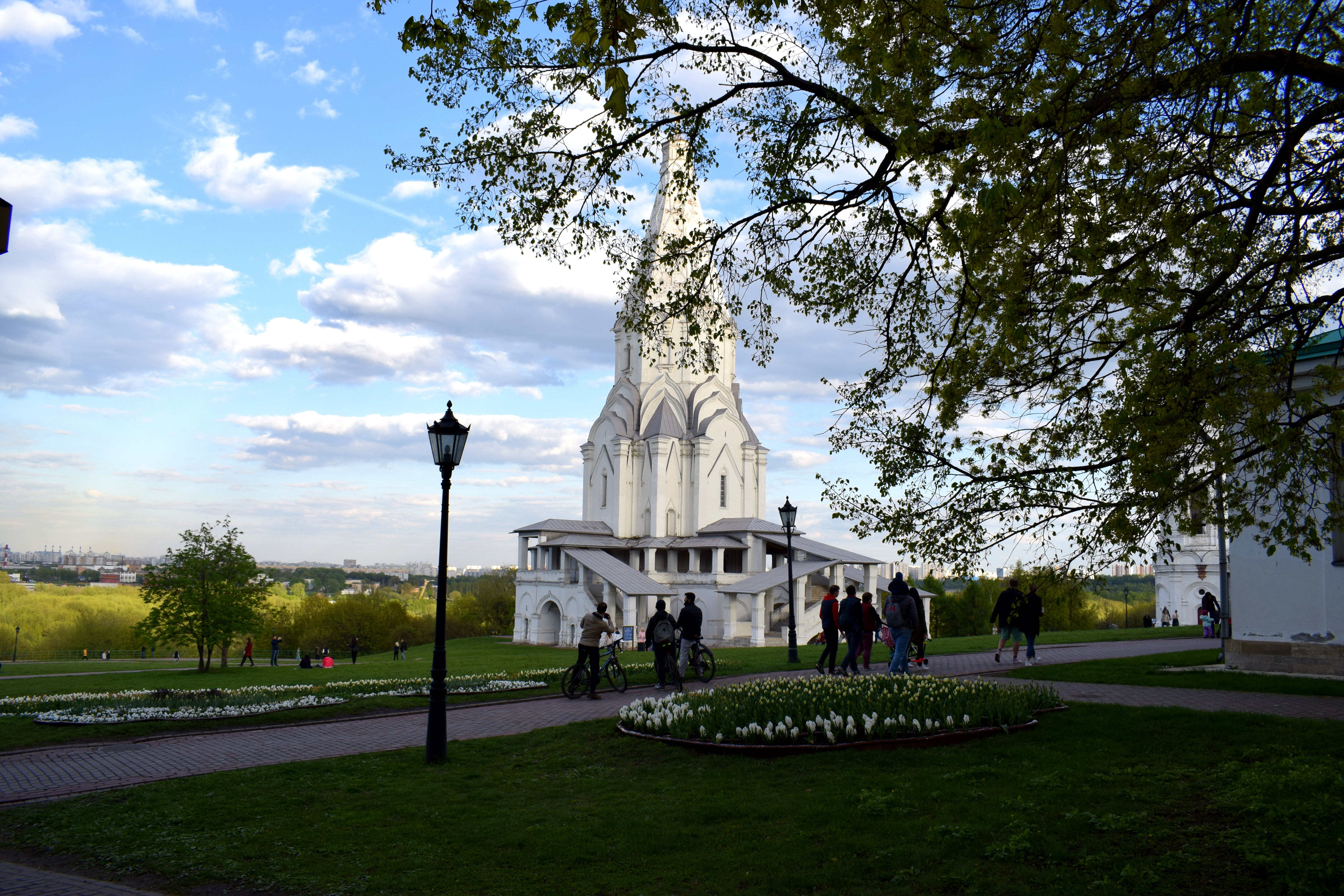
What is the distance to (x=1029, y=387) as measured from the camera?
792cm

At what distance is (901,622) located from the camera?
15.1 metres

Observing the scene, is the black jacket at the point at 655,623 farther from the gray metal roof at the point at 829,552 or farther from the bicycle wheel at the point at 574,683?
the gray metal roof at the point at 829,552

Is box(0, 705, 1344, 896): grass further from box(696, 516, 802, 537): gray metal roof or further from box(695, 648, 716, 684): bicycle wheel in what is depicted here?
box(696, 516, 802, 537): gray metal roof

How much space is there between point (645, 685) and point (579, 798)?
9322mm

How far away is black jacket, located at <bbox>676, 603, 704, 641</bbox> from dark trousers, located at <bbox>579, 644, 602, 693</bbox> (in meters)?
1.56

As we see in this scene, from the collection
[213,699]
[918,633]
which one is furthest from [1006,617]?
[213,699]

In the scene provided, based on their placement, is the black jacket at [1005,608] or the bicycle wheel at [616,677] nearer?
the bicycle wheel at [616,677]

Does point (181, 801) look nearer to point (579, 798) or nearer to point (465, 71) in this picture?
point (579, 798)

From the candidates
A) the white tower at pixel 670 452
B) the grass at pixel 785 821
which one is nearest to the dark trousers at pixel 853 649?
the grass at pixel 785 821

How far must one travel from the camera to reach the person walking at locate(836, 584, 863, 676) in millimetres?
16391

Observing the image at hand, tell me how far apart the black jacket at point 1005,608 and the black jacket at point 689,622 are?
616 centimetres

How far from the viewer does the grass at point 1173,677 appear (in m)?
12.6

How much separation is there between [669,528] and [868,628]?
32.9 meters

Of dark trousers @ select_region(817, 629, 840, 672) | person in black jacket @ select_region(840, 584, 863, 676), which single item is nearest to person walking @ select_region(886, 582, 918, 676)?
person in black jacket @ select_region(840, 584, 863, 676)
